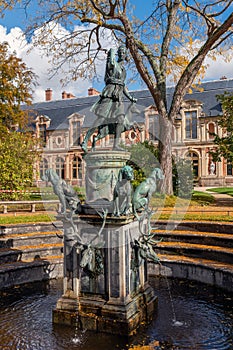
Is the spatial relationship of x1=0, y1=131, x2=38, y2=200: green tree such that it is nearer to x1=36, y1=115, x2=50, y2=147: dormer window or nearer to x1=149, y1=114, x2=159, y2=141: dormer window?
x1=149, y1=114, x2=159, y2=141: dormer window

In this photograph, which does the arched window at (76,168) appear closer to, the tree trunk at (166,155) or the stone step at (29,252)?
the tree trunk at (166,155)

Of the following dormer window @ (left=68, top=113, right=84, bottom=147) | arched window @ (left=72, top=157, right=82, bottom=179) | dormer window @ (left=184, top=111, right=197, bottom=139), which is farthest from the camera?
dormer window @ (left=68, top=113, right=84, bottom=147)

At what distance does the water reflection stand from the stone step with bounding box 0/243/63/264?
155 cm

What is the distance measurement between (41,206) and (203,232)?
9.43 meters

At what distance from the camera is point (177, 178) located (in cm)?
2266

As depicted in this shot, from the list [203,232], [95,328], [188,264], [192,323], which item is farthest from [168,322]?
[203,232]

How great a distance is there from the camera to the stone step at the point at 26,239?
11.3 metres

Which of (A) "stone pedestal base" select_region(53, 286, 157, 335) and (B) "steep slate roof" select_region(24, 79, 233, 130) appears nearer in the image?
(A) "stone pedestal base" select_region(53, 286, 157, 335)

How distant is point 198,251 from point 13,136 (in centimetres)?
1697

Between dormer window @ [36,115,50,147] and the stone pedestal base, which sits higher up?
dormer window @ [36,115,50,147]

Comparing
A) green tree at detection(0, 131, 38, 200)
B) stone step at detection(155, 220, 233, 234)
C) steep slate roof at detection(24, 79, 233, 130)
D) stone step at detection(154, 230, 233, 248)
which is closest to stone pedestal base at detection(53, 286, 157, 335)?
stone step at detection(154, 230, 233, 248)

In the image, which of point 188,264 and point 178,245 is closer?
point 188,264

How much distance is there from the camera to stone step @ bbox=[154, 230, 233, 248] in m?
11.2

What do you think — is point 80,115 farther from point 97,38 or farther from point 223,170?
→ point 97,38
